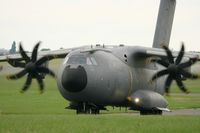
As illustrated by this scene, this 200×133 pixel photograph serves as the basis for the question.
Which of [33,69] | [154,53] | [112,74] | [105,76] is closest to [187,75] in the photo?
[154,53]

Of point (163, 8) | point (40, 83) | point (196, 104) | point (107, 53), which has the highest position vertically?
point (163, 8)

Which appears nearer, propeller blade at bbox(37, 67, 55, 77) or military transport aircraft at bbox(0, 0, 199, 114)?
military transport aircraft at bbox(0, 0, 199, 114)

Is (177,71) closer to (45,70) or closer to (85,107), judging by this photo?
(85,107)

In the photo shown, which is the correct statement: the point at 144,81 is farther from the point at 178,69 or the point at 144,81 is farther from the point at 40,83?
the point at 40,83

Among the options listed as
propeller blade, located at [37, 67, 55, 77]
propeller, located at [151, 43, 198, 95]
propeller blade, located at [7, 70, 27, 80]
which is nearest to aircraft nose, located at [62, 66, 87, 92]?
propeller blade, located at [37, 67, 55, 77]

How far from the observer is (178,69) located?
84.7 feet

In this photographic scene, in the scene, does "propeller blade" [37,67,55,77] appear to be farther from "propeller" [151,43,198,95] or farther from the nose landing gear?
"propeller" [151,43,198,95]

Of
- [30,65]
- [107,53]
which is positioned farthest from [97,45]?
[30,65]

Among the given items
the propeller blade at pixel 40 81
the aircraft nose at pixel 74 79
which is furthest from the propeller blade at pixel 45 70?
the aircraft nose at pixel 74 79

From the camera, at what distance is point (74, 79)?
78.7 feet

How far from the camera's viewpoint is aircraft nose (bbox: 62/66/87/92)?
24.1m

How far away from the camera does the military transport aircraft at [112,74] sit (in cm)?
2489

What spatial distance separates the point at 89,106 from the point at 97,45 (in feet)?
14.4

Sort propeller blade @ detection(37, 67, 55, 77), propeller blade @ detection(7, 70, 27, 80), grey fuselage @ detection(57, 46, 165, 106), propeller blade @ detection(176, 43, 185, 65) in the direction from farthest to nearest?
propeller blade @ detection(7, 70, 27, 80) < propeller blade @ detection(37, 67, 55, 77) < propeller blade @ detection(176, 43, 185, 65) < grey fuselage @ detection(57, 46, 165, 106)
